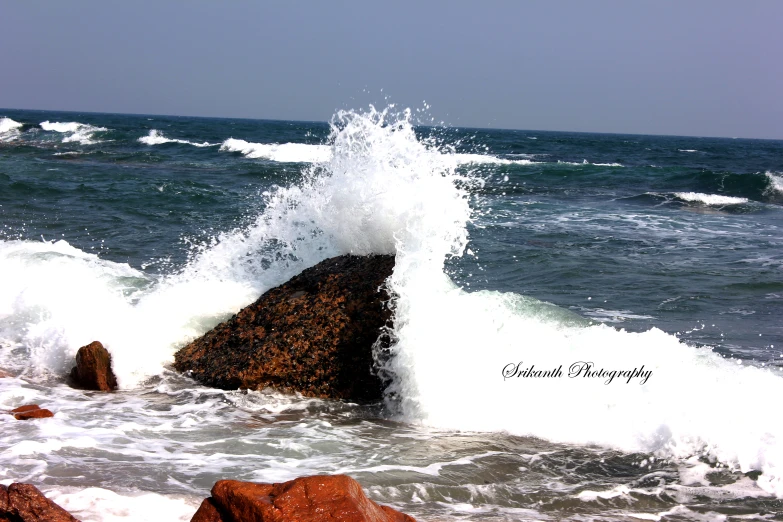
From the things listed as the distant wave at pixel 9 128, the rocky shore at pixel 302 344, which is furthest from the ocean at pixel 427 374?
the distant wave at pixel 9 128

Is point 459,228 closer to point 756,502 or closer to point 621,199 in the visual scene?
point 756,502

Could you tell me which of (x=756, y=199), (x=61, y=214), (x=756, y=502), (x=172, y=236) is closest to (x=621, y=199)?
(x=756, y=199)

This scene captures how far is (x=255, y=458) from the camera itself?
409 centimetres

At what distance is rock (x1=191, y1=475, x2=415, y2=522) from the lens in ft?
8.63

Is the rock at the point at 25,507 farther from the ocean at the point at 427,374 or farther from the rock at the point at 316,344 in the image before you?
the rock at the point at 316,344

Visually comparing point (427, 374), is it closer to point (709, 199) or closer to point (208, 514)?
point (208, 514)

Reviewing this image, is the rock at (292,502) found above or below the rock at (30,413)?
Answer: above

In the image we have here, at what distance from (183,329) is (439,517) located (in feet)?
12.1

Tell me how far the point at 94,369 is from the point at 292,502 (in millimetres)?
3301

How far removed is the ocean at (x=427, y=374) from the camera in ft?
12.7

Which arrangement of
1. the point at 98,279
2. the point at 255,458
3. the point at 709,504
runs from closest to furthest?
the point at 709,504, the point at 255,458, the point at 98,279

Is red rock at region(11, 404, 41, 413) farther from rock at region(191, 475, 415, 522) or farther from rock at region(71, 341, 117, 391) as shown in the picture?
rock at region(191, 475, 415, 522)

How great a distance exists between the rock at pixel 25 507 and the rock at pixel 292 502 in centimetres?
55

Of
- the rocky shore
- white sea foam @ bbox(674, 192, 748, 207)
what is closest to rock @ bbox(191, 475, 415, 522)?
the rocky shore
